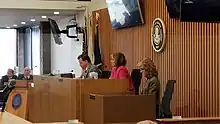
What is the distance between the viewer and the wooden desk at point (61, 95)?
5844 mm

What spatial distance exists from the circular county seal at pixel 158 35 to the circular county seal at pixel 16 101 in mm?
2412

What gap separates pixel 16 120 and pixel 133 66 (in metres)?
5.34

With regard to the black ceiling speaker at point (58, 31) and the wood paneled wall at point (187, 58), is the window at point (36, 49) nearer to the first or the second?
the black ceiling speaker at point (58, 31)

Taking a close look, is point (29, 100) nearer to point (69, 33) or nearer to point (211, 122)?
point (69, 33)

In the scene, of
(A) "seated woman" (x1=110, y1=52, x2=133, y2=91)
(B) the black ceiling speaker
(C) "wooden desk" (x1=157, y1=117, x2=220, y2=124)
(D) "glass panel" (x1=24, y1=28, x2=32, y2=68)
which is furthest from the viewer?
(D) "glass panel" (x1=24, y1=28, x2=32, y2=68)

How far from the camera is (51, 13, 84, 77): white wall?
38.7 ft

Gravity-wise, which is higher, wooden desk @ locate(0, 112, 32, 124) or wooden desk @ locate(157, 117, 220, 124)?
wooden desk @ locate(0, 112, 32, 124)

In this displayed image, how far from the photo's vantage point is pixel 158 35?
7.24 m

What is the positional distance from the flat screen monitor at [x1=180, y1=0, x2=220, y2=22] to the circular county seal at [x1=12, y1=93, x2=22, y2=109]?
4034mm

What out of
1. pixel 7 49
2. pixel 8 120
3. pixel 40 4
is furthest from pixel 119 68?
pixel 7 49

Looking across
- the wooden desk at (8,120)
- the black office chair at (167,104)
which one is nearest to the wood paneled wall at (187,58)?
the black office chair at (167,104)

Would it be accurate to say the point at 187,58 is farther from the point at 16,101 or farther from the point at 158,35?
the point at 16,101

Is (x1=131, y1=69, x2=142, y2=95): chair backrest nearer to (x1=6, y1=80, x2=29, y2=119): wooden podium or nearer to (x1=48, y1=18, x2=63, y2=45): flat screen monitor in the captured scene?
(x1=6, y1=80, x2=29, y2=119): wooden podium

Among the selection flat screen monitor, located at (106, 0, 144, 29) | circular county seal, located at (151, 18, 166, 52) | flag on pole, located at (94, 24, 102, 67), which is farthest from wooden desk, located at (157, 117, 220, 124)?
flag on pole, located at (94, 24, 102, 67)
